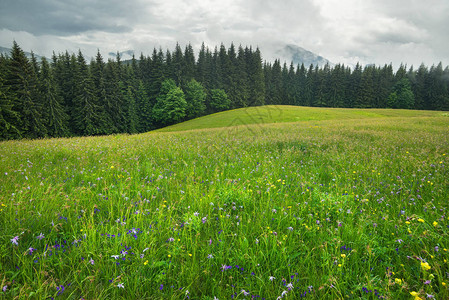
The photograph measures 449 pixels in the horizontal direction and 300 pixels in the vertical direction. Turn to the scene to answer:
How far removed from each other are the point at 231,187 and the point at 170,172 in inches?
79.8

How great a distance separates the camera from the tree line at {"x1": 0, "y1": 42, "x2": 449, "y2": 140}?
37625 mm

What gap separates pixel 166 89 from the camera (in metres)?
65.6

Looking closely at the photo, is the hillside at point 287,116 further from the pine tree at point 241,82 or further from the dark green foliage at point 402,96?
the dark green foliage at point 402,96

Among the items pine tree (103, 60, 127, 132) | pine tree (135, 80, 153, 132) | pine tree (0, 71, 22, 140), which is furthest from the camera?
pine tree (135, 80, 153, 132)

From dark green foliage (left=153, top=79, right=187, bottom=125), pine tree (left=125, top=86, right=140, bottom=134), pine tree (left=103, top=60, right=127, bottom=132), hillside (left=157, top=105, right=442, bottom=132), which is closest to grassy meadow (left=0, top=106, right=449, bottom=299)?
hillside (left=157, top=105, right=442, bottom=132)

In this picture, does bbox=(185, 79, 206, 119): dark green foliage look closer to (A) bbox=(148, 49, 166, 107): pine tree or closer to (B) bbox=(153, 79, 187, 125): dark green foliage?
(B) bbox=(153, 79, 187, 125): dark green foliage

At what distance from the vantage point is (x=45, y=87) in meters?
40.7

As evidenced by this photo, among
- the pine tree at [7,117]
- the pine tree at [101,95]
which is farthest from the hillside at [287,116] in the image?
the pine tree at [7,117]

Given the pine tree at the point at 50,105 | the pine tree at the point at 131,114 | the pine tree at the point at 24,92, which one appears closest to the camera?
the pine tree at the point at 24,92

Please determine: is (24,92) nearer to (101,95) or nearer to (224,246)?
(101,95)

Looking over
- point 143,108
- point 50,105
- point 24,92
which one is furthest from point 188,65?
point 24,92

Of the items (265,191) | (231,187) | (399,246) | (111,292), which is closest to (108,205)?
(111,292)

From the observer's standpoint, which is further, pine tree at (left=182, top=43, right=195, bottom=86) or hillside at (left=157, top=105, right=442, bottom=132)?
pine tree at (left=182, top=43, right=195, bottom=86)

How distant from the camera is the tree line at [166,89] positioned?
37.6 m
